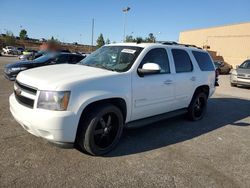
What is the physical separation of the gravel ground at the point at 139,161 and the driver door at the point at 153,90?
0.59 metres

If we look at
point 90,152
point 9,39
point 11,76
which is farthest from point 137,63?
point 9,39

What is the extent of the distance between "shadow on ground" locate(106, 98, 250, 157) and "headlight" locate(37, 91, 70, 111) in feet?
3.93

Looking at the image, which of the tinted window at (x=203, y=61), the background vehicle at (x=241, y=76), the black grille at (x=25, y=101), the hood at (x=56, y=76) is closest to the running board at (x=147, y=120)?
the hood at (x=56, y=76)

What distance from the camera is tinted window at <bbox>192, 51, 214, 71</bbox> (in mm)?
6432

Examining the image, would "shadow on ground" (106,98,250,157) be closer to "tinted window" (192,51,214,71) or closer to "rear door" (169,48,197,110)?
"rear door" (169,48,197,110)

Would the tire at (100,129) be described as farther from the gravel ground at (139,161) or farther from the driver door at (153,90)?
the driver door at (153,90)

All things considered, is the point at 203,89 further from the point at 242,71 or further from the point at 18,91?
the point at 242,71

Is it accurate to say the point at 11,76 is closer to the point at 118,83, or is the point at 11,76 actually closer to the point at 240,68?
the point at 118,83

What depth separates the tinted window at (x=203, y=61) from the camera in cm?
643

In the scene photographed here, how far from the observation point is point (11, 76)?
992cm

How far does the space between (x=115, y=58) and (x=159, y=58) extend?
3.05ft

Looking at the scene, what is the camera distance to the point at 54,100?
343cm

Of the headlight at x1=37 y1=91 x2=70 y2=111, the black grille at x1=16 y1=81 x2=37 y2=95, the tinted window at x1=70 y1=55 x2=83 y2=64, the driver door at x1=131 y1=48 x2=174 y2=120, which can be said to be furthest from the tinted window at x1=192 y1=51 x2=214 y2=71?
the tinted window at x1=70 y1=55 x2=83 y2=64

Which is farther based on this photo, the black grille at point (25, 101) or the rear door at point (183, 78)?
the rear door at point (183, 78)
